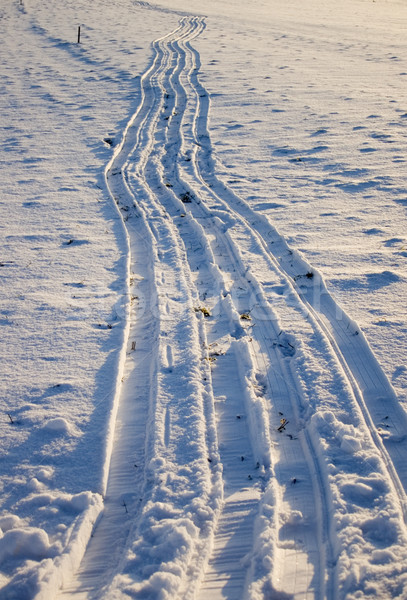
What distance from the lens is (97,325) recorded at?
3936mm

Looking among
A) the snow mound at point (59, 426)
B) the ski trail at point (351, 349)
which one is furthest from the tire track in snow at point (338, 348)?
the snow mound at point (59, 426)

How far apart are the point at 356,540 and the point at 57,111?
963 cm

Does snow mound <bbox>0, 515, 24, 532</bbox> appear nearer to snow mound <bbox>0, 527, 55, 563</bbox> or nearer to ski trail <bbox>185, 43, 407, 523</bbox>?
snow mound <bbox>0, 527, 55, 563</bbox>

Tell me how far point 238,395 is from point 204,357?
1.47 feet

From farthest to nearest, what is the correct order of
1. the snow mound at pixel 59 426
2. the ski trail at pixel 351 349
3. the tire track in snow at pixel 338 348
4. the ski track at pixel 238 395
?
the snow mound at pixel 59 426
the ski trail at pixel 351 349
the tire track in snow at pixel 338 348
the ski track at pixel 238 395

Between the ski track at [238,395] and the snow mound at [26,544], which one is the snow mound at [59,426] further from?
the snow mound at [26,544]

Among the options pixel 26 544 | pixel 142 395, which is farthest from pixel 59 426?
pixel 26 544

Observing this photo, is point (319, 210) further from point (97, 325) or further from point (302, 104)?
point (302, 104)

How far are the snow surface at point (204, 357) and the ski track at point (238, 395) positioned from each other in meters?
0.01

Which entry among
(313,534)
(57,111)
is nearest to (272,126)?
(57,111)

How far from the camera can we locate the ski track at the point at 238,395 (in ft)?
7.63

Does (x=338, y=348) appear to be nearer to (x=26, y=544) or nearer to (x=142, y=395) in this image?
(x=142, y=395)

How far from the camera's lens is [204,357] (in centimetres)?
357

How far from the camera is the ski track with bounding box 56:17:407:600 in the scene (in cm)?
232
